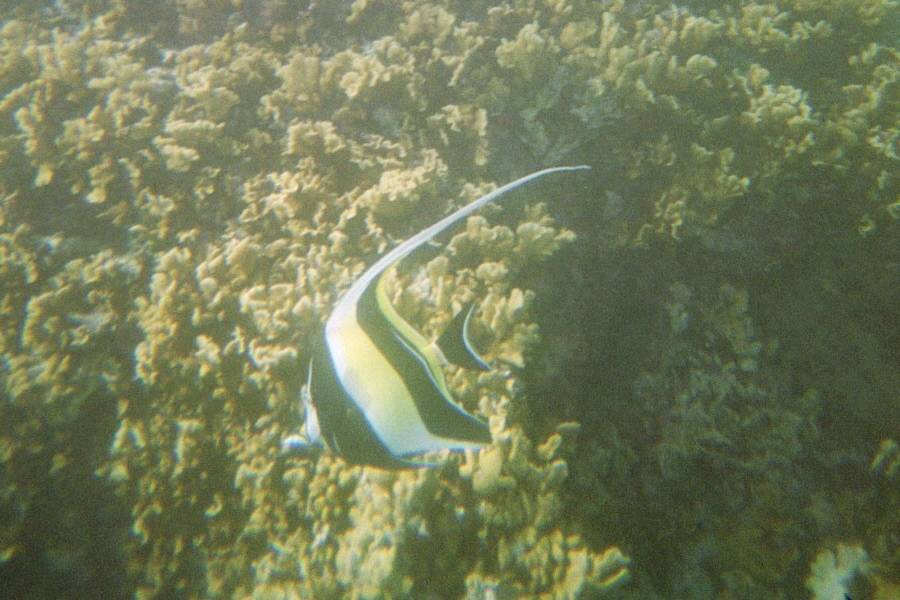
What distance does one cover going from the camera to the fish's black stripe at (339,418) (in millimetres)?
1332

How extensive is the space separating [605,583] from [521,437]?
0.67m

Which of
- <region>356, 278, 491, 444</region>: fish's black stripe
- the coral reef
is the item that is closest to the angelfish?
<region>356, 278, 491, 444</region>: fish's black stripe

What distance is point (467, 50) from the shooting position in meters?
3.54

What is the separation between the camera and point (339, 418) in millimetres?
1357

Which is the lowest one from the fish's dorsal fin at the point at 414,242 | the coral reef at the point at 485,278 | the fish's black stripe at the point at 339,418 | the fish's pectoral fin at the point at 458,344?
the coral reef at the point at 485,278

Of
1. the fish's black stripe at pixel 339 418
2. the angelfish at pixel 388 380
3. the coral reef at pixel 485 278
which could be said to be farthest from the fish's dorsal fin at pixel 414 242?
the coral reef at pixel 485 278

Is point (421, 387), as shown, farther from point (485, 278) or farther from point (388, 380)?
point (485, 278)

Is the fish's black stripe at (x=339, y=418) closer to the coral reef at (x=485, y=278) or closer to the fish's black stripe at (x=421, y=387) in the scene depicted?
the fish's black stripe at (x=421, y=387)

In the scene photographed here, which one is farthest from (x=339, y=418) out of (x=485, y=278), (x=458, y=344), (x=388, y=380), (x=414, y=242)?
(x=485, y=278)

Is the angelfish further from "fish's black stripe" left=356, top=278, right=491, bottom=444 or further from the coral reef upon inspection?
the coral reef

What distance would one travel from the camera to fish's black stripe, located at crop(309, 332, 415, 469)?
1.33 meters

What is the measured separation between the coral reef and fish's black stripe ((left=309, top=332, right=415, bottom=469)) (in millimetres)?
1007

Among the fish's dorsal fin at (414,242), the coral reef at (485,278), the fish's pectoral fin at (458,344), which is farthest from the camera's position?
the coral reef at (485,278)

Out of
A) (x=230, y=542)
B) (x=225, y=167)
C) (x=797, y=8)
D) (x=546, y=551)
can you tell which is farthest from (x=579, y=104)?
(x=230, y=542)
